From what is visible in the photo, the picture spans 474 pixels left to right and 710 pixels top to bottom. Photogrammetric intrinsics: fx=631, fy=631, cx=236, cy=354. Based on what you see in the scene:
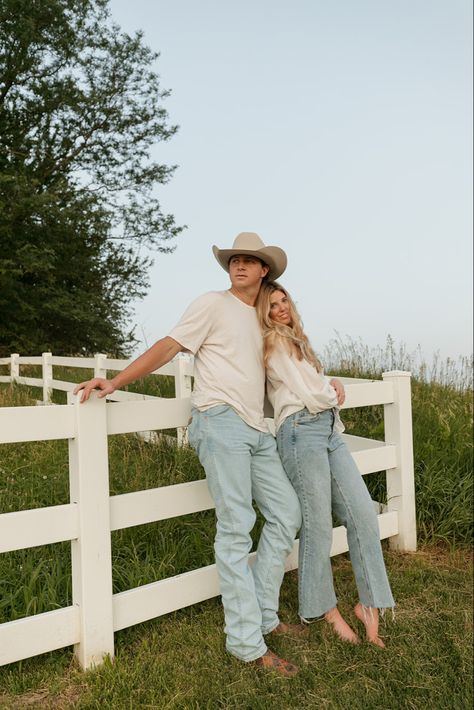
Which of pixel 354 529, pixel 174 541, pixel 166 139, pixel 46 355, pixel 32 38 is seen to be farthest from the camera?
pixel 166 139

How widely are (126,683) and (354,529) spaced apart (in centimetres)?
142

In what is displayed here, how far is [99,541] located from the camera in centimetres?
319

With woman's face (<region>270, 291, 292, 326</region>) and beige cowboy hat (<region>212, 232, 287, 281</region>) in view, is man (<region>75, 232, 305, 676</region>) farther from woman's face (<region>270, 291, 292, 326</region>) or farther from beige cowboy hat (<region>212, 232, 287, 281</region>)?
woman's face (<region>270, 291, 292, 326</region>)

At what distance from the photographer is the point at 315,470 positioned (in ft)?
11.0

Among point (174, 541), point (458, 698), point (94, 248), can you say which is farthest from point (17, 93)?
point (458, 698)

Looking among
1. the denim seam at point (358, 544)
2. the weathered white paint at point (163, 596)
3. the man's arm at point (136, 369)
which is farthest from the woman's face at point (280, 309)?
the weathered white paint at point (163, 596)

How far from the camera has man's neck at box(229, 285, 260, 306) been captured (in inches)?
136

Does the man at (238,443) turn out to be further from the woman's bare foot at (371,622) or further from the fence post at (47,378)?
the fence post at (47,378)

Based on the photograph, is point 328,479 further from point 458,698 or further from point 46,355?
point 46,355

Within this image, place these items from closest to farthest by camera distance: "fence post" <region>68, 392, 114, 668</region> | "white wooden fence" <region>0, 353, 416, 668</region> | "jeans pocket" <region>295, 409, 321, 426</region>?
"white wooden fence" <region>0, 353, 416, 668</region>
"fence post" <region>68, 392, 114, 668</region>
"jeans pocket" <region>295, 409, 321, 426</region>

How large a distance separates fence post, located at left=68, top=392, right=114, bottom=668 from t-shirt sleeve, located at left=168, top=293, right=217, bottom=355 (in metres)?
0.51

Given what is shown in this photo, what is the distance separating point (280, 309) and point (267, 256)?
0.29 m

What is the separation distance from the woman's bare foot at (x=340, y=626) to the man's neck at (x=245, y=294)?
5.90ft

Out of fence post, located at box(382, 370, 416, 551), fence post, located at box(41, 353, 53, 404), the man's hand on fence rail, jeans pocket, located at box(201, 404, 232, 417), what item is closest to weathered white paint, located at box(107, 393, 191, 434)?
the man's hand on fence rail
